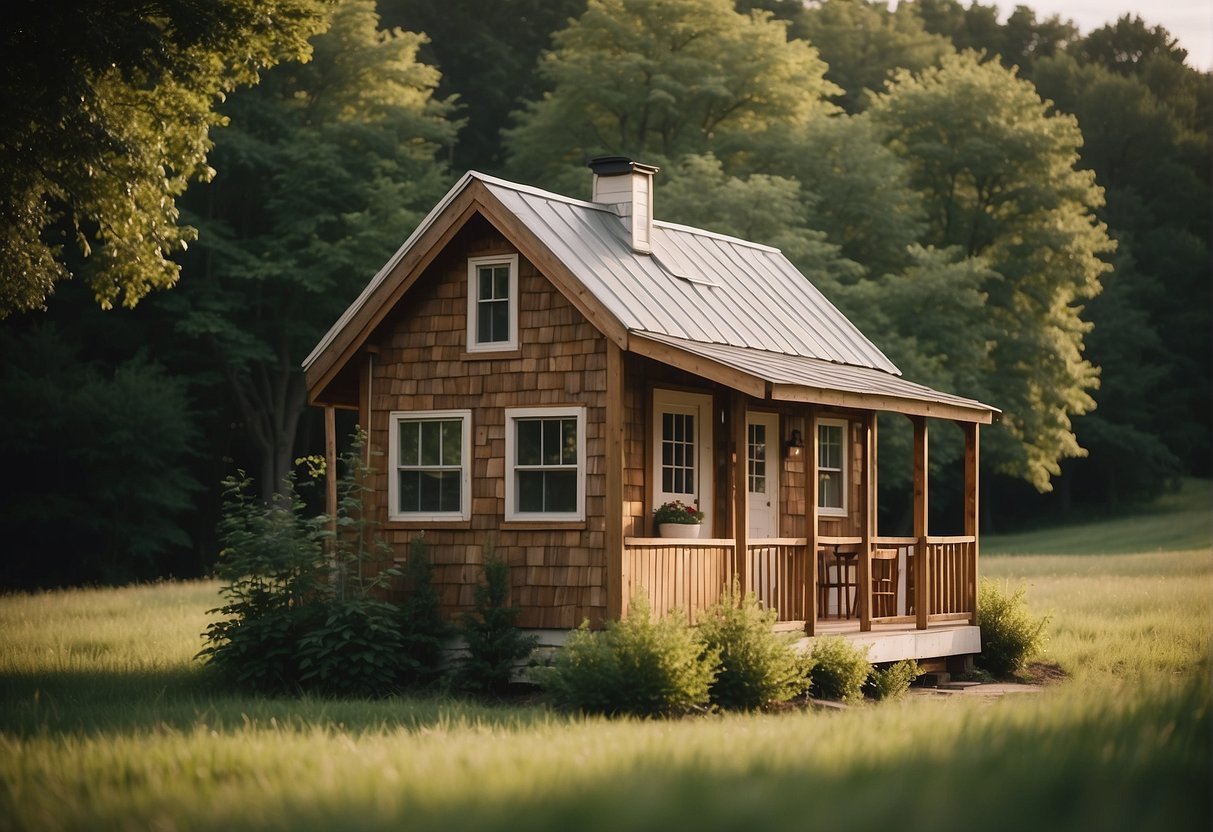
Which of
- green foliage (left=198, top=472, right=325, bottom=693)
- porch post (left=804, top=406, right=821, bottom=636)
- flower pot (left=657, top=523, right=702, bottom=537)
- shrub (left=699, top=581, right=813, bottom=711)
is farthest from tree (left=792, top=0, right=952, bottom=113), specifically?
shrub (left=699, top=581, right=813, bottom=711)

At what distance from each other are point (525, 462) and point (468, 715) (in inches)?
179

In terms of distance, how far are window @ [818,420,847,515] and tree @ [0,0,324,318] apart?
10013 millimetres

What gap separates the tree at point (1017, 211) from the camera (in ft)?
149

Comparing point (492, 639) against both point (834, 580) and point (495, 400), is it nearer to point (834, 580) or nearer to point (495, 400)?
point (495, 400)

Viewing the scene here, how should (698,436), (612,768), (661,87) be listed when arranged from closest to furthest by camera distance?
(612,768) → (698,436) → (661,87)

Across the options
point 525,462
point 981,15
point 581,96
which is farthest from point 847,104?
point 525,462

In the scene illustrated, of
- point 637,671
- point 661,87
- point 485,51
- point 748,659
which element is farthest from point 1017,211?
point 637,671

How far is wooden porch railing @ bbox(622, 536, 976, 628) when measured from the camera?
56.9 ft

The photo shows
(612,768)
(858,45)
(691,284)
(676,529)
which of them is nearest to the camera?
(612,768)

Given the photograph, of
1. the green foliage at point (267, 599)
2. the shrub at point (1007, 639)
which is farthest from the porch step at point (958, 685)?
the green foliage at point (267, 599)

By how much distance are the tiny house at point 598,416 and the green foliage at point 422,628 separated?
321 mm

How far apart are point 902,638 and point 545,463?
211 inches

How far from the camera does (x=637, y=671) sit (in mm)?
15586

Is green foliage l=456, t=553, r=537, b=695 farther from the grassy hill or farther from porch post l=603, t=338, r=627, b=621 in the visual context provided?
the grassy hill
